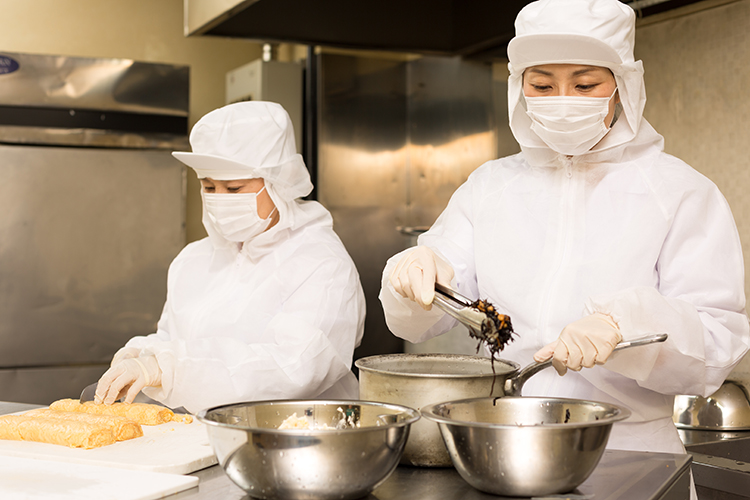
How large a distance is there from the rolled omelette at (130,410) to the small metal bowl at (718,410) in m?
1.35

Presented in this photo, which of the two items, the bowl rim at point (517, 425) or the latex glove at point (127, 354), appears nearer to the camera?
the bowl rim at point (517, 425)

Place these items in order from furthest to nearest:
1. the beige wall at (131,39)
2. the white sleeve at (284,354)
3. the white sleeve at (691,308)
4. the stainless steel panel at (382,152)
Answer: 1. the beige wall at (131,39)
2. the stainless steel panel at (382,152)
3. the white sleeve at (284,354)
4. the white sleeve at (691,308)

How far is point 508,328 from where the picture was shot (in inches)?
47.2

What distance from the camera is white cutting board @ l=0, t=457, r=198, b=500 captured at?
107 cm

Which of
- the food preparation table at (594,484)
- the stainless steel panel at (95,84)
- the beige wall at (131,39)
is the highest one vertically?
the beige wall at (131,39)

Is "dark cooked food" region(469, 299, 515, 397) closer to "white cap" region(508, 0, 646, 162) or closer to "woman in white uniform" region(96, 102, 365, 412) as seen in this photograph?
"white cap" region(508, 0, 646, 162)

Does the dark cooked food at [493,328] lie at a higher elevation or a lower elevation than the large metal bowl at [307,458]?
higher

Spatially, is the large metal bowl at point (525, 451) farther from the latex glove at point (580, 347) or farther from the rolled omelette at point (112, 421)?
the rolled omelette at point (112, 421)

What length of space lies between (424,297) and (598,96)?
0.58 meters

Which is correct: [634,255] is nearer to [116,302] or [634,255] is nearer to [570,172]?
[570,172]

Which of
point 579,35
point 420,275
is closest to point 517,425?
point 420,275

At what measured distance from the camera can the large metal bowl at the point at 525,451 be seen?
3.09 feet

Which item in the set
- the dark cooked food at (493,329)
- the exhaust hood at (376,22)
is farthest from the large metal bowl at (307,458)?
the exhaust hood at (376,22)

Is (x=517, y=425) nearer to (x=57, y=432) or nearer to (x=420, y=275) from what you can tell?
(x=420, y=275)
